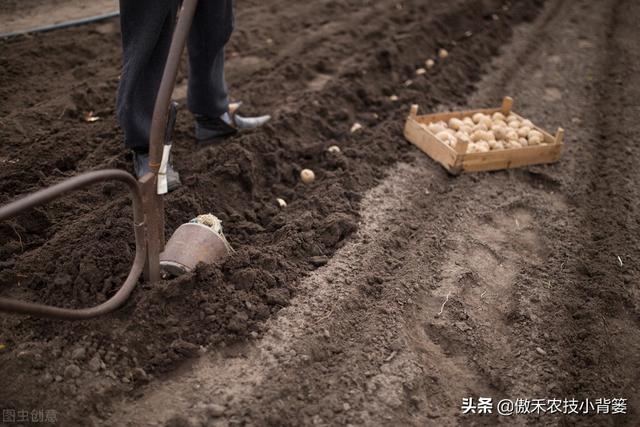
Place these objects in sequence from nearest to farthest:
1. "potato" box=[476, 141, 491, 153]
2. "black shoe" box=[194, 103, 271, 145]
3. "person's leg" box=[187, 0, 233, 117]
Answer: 1. "person's leg" box=[187, 0, 233, 117]
2. "black shoe" box=[194, 103, 271, 145]
3. "potato" box=[476, 141, 491, 153]

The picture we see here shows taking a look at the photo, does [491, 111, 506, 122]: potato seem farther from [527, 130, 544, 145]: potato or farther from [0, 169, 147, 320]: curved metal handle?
[0, 169, 147, 320]: curved metal handle

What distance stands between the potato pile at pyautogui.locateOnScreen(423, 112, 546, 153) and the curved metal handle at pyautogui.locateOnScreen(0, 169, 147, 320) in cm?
265

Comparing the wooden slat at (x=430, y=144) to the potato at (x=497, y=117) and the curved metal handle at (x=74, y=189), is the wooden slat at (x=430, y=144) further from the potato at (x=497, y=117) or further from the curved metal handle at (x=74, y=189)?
the curved metal handle at (x=74, y=189)

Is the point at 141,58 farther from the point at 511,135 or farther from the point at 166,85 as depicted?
the point at 511,135

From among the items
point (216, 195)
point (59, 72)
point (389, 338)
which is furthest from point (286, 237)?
point (59, 72)

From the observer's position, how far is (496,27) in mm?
7078

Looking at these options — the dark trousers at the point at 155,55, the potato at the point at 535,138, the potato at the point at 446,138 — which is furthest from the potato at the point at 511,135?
the dark trousers at the point at 155,55

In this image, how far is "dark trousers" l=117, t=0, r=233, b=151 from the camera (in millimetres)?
3055

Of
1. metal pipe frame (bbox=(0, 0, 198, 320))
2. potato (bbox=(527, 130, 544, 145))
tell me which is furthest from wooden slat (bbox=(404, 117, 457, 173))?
metal pipe frame (bbox=(0, 0, 198, 320))

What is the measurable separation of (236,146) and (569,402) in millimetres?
2640

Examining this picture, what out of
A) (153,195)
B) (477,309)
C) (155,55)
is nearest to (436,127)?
(477,309)

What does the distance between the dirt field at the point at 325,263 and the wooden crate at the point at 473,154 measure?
3.7 inches

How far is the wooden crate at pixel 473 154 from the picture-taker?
164 inches

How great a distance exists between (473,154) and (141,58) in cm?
256
